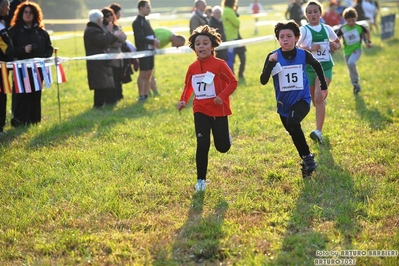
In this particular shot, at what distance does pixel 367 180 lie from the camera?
6.60 metres

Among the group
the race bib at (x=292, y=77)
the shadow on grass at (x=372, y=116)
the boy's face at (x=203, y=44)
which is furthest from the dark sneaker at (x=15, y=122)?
the shadow on grass at (x=372, y=116)

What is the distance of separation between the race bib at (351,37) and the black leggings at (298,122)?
5828 millimetres

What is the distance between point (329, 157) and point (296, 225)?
7.96 ft

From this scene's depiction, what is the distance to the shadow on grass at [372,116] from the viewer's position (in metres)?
9.34

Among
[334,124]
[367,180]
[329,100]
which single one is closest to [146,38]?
[329,100]

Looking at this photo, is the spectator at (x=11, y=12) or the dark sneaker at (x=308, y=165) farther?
the spectator at (x=11, y=12)

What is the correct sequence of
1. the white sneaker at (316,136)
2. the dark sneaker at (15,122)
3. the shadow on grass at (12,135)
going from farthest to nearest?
the dark sneaker at (15,122), the shadow on grass at (12,135), the white sneaker at (316,136)

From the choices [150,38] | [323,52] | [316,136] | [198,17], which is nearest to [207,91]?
[316,136]

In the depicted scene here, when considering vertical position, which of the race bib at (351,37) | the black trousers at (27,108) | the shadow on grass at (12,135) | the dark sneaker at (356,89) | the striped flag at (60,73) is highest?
the race bib at (351,37)

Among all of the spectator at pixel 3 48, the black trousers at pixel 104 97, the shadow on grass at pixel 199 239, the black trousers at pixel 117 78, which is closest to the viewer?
the shadow on grass at pixel 199 239

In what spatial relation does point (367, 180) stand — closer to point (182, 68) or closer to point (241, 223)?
point (241, 223)

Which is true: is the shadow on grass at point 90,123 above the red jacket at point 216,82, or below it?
below

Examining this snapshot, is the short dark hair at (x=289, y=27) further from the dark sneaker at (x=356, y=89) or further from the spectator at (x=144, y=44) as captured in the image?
the spectator at (x=144, y=44)

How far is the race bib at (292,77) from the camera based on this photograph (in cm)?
673
